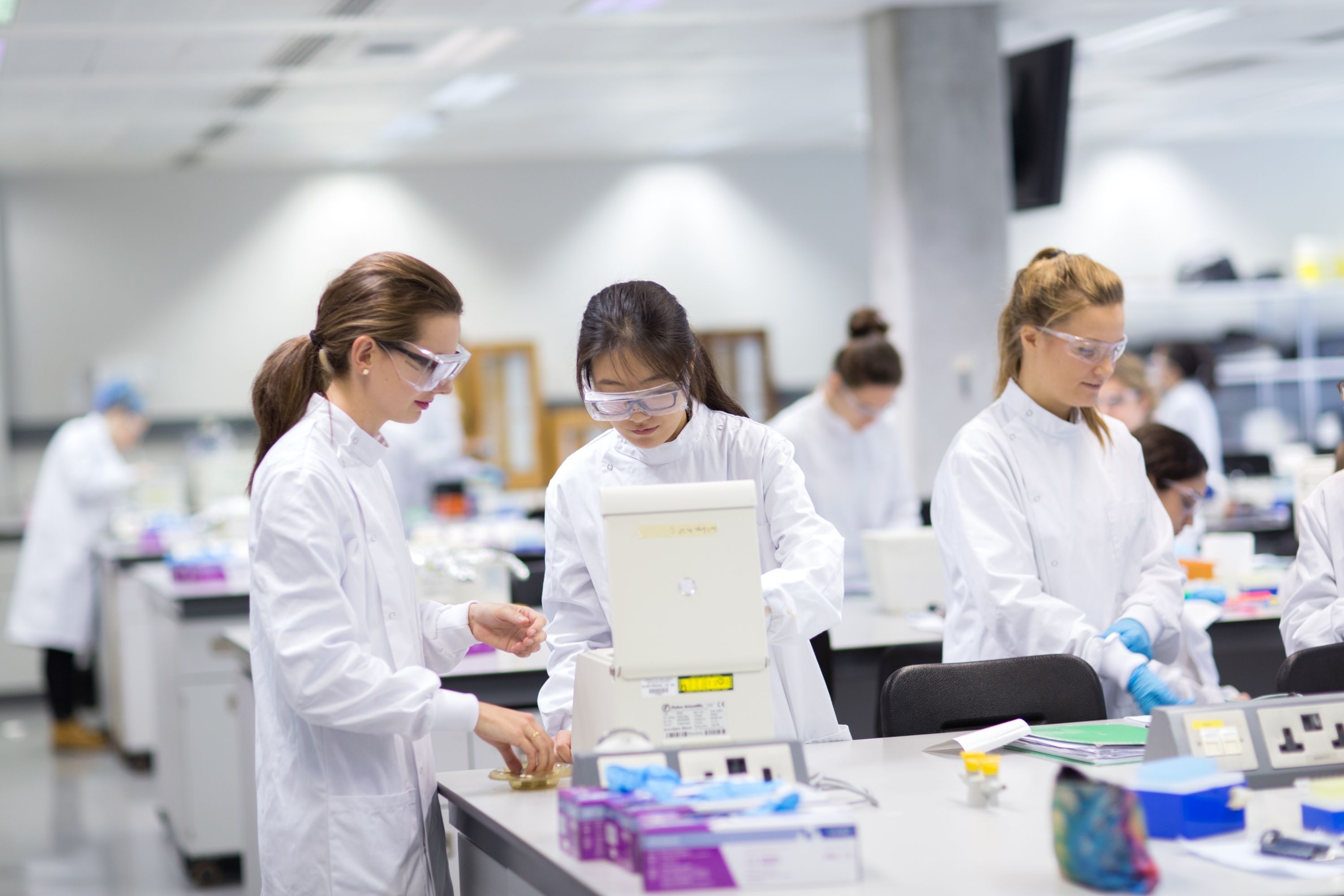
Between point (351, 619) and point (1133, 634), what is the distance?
4.52ft

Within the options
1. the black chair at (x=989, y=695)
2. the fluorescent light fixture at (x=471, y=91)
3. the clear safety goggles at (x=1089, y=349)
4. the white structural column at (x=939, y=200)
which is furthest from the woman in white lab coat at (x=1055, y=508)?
the fluorescent light fixture at (x=471, y=91)

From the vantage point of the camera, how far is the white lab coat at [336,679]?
188 cm

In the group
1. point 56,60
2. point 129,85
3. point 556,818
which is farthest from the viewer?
point 129,85

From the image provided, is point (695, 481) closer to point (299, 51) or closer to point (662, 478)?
point (662, 478)

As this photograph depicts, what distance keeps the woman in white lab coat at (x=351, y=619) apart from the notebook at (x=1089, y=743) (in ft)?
A: 2.36

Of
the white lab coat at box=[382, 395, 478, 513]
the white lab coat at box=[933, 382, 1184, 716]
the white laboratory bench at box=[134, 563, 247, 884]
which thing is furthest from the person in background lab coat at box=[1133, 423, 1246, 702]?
the white lab coat at box=[382, 395, 478, 513]

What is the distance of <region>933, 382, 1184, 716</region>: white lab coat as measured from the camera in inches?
102

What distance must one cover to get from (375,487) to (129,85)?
5.29m

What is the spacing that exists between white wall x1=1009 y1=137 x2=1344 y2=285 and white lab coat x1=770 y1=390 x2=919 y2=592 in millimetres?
5819

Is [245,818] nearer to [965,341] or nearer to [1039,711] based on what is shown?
[1039,711]

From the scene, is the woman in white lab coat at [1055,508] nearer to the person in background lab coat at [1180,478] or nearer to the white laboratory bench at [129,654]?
the person in background lab coat at [1180,478]

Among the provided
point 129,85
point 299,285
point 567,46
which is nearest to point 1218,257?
point 567,46

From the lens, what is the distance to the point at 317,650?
6.11 ft

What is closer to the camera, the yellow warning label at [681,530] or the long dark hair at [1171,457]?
the yellow warning label at [681,530]
